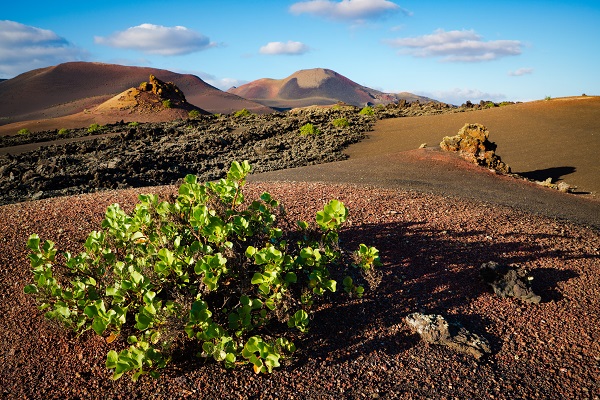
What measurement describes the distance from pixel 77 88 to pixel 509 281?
86.3 m

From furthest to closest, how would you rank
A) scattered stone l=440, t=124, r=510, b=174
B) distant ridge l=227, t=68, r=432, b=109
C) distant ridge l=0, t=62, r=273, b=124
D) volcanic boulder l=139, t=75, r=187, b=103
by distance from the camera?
distant ridge l=227, t=68, r=432, b=109 < distant ridge l=0, t=62, r=273, b=124 < volcanic boulder l=139, t=75, r=187, b=103 < scattered stone l=440, t=124, r=510, b=174

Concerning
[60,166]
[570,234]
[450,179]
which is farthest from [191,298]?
[60,166]

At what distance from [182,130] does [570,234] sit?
21958 mm

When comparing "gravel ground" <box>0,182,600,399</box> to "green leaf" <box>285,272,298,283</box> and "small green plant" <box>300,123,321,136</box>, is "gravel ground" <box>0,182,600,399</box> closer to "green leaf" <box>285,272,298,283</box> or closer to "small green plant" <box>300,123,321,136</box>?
"green leaf" <box>285,272,298,283</box>

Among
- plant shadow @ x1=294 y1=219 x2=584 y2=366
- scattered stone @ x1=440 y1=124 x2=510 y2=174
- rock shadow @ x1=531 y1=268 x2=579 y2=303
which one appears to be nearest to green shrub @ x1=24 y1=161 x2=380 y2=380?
plant shadow @ x1=294 y1=219 x2=584 y2=366

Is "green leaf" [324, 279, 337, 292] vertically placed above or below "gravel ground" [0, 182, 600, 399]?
above

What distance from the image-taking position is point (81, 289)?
9.22 feet

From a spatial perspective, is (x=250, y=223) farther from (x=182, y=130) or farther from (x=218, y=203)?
(x=182, y=130)

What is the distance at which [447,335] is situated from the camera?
3.23m

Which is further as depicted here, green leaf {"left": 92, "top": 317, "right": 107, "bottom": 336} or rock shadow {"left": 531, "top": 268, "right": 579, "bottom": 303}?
rock shadow {"left": 531, "top": 268, "right": 579, "bottom": 303}

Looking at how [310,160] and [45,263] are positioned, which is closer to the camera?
[45,263]

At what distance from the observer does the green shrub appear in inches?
103

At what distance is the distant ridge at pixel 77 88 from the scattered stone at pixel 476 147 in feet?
201

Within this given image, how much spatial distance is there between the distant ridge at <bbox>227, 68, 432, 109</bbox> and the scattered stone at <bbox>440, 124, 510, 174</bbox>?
11967cm
